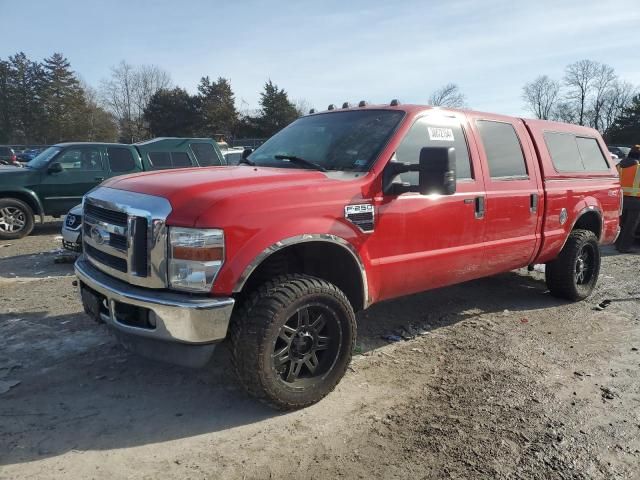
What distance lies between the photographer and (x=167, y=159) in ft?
34.7

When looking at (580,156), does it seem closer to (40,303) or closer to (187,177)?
(187,177)

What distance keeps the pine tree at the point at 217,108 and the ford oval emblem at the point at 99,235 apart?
45.4 m

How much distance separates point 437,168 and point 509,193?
1.55 meters

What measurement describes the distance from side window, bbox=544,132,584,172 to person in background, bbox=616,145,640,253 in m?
3.40

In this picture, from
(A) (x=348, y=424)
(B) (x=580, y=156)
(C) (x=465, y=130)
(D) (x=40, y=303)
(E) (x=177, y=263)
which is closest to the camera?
(E) (x=177, y=263)

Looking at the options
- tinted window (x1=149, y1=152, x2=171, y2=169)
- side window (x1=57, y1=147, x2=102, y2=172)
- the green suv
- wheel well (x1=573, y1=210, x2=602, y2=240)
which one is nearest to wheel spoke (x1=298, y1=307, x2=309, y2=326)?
wheel well (x1=573, y1=210, x2=602, y2=240)

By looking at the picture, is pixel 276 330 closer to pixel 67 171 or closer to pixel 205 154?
pixel 67 171

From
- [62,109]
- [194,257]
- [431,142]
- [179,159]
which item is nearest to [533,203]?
[431,142]

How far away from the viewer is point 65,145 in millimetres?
10023

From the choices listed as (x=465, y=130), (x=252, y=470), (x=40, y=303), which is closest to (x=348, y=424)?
(x=252, y=470)

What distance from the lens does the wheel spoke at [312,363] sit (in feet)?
10.7

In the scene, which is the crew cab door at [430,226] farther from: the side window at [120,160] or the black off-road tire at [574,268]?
the side window at [120,160]

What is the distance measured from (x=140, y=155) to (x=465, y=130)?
8.04m

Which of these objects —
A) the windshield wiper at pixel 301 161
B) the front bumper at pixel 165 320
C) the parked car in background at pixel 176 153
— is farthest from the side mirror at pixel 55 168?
the front bumper at pixel 165 320
